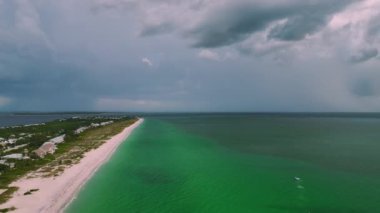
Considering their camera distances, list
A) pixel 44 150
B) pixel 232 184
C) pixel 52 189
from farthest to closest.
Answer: pixel 44 150
pixel 232 184
pixel 52 189

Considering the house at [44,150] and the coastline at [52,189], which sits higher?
the house at [44,150]

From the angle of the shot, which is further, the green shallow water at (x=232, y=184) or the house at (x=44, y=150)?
the house at (x=44, y=150)

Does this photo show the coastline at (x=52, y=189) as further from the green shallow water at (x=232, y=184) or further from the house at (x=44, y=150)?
the house at (x=44, y=150)

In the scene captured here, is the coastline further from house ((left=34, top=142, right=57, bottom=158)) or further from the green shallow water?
house ((left=34, top=142, right=57, bottom=158))

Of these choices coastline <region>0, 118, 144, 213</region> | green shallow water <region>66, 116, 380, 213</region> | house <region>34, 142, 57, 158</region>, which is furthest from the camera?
house <region>34, 142, 57, 158</region>

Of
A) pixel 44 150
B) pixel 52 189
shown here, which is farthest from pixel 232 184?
pixel 44 150

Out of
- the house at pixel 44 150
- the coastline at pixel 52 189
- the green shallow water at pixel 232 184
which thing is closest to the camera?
the coastline at pixel 52 189

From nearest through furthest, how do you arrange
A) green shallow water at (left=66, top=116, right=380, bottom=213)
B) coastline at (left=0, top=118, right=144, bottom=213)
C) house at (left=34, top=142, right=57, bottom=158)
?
coastline at (left=0, top=118, right=144, bottom=213) → green shallow water at (left=66, top=116, right=380, bottom=213) → house at (left=34, top=142, right=57, bottom=158)

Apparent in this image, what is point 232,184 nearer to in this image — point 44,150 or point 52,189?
point 52,189

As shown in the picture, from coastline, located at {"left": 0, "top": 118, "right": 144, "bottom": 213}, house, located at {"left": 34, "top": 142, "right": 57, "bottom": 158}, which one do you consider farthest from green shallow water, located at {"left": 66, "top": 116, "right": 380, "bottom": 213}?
house, located at {"left": 34, "top": 142, "right": 57, "bottom": 158}

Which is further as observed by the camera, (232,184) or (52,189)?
(232,184)

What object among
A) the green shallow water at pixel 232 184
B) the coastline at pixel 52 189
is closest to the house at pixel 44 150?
the coastline at pixel 52 189

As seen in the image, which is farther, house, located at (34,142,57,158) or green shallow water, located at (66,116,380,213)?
house, located at (34,142,57,158)

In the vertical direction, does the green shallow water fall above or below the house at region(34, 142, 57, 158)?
below
